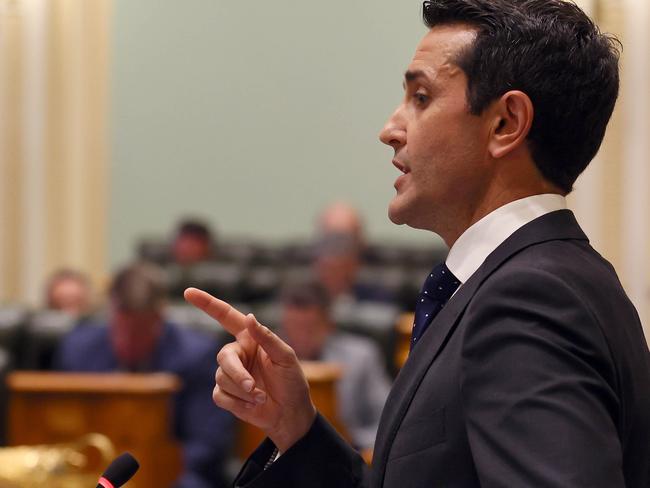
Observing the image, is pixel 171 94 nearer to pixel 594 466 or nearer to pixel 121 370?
pixel 121 370

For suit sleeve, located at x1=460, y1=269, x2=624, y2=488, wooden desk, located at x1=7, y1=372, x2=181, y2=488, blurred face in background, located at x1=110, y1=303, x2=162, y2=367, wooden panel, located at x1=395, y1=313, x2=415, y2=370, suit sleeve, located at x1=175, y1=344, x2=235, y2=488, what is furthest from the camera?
wooden panel, located at x1=395, y1=313, x2=415, y2=370

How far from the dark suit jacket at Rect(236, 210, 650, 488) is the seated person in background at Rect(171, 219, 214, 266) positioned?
21.3ft

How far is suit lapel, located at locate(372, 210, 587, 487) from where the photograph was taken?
43.8 inches

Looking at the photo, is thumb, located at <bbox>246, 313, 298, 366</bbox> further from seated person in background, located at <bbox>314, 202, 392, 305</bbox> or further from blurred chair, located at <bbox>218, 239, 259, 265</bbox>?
blurred chair, located at <bbox>218, 239, 259, 265</bbox>

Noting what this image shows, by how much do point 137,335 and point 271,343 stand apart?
270cm

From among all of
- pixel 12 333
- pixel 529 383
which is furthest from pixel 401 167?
pixel 12 333

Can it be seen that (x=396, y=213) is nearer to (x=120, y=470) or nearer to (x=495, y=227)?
(x=495, y=227)

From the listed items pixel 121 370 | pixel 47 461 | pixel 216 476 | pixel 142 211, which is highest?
pixel 47 461

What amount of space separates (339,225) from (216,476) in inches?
113

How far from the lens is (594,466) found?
91 cm

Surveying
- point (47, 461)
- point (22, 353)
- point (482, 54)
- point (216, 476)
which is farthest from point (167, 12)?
point (482, 54)

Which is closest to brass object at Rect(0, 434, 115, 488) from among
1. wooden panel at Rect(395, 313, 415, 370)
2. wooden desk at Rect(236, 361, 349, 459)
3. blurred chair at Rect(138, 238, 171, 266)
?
wooden desk at Rect(236, 361, 349, 459)

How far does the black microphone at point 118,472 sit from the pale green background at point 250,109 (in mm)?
7922

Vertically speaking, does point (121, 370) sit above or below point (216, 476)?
above
